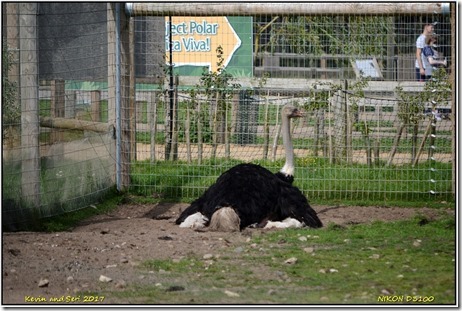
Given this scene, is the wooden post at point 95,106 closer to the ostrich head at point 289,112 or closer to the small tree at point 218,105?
the small tree at point 218,105

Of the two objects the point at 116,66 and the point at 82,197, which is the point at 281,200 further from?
the point at 116,66

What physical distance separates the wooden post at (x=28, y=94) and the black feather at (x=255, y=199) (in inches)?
65.6

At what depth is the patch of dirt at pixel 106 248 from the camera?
662cm

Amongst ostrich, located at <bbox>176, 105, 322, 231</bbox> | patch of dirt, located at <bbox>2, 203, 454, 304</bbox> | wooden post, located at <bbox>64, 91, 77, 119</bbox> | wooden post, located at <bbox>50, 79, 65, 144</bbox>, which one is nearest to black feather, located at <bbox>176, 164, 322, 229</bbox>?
ostrich, located at <bbox>176, 105, 322, 231</bbox>

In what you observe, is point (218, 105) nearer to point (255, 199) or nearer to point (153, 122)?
point (153, 122)

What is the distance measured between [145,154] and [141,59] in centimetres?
341

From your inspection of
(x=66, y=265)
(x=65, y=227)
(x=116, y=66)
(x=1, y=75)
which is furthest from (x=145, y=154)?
(x=66, y=265)

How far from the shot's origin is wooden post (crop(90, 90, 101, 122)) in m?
10.6

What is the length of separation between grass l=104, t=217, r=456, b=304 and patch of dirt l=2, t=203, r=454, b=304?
21 centimetres

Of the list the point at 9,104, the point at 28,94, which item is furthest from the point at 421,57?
the point at 9,104

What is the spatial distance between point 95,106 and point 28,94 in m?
1.76

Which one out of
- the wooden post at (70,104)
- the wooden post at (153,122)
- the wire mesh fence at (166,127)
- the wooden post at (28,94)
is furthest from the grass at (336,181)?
the wooden post at (28,94)

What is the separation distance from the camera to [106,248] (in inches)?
314

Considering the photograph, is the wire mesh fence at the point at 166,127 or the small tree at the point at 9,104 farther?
the wire mesh fence at the point at 166,127
